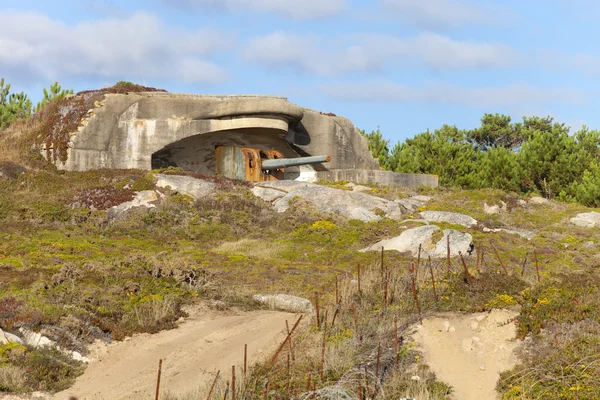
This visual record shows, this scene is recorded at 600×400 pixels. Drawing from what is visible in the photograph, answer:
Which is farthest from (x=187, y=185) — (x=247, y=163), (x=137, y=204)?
(x=247, y=163)

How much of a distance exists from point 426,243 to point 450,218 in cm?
565

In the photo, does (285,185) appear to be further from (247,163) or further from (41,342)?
(41,342)

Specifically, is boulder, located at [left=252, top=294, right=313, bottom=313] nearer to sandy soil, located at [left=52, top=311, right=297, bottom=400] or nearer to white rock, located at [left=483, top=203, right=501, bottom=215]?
sandy soil, located at [left=52, top=311, right=297, bottom=400]

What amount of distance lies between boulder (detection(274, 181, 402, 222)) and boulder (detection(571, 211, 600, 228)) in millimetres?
6634

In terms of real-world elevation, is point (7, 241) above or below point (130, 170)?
below

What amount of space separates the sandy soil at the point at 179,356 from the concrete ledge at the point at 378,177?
19.5 meters

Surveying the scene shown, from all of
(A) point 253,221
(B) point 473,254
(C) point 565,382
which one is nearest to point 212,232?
(A) point 253,221

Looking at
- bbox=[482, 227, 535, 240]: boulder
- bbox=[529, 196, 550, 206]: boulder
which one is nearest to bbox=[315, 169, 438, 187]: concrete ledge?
bbox=[529, 196, 550, 206]: boulder

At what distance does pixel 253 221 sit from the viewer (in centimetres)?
2433

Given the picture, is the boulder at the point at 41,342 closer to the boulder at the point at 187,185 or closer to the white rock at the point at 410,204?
the boulder at the point at 187,185

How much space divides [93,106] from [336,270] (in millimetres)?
16264

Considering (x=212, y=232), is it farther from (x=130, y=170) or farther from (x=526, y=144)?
(x=526, y=144)

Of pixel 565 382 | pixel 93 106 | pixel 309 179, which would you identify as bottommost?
pixel 565 382

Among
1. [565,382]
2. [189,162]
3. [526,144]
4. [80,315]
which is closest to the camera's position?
[565,382]
